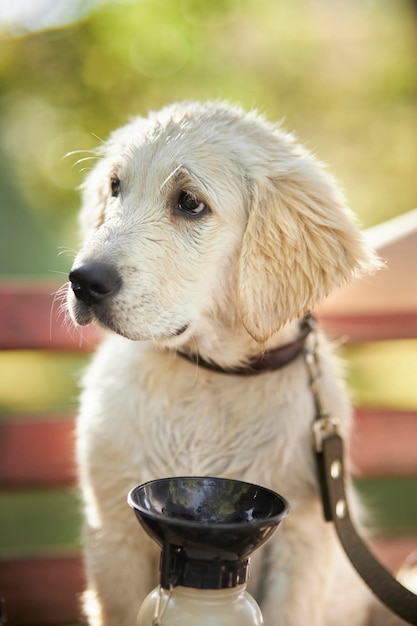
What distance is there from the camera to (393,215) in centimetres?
791

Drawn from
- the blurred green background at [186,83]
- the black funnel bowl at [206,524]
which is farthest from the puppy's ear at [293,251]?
the blurred green background at [186,83]

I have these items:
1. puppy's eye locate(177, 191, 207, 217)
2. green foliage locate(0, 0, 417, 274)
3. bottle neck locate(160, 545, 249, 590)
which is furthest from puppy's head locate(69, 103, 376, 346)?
green foliage locate(0, 0, 417, 274)

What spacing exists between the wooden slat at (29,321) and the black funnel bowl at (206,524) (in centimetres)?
130

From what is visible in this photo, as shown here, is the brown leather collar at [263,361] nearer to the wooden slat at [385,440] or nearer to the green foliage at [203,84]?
the wooden slat at [385,440]

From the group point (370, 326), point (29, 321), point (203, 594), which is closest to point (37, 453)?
point (29, 321)

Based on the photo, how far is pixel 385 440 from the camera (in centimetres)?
262

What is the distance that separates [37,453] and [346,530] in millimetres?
1119

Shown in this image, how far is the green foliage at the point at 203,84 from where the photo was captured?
6.85 metres

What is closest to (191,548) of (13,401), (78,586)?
(78,586)

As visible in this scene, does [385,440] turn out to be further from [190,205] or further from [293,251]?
[190,205]

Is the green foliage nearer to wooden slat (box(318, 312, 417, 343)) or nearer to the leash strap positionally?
wooden slat (box(318, 312, 417, 343))

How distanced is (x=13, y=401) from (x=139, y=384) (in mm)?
3243

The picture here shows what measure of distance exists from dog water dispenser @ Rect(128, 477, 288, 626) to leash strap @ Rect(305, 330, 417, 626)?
0.57 metres

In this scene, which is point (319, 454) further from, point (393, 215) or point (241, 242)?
point (393, 215)
